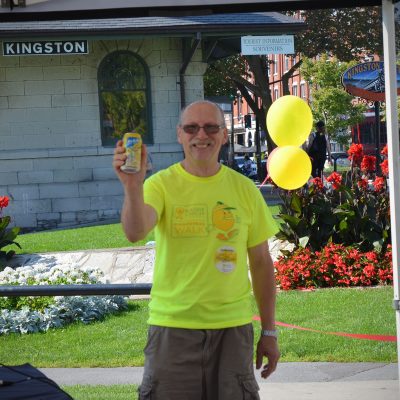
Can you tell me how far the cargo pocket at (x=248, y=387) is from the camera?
3.54 metres

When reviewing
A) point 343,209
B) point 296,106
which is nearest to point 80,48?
point 343,209

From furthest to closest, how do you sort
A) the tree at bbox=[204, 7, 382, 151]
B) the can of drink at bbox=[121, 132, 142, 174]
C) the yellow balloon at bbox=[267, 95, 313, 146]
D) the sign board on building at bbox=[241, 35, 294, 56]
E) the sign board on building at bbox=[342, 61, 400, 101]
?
the tree at bbox=[204, 7, 382, 151], the sign board on building at bbox=[342, 61, 400, 101], the sign board on building at bbox=[241, 35, 294, 56], the yellow balloon at bbox=[267, 95, 313, 146], the can of drink at bbox=[121, 132, 142, 174]

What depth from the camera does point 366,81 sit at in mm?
20969

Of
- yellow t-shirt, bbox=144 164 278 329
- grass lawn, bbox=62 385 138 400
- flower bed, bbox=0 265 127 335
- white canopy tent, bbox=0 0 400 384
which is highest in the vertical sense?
white canopy tent, bbox=0 0 400 384

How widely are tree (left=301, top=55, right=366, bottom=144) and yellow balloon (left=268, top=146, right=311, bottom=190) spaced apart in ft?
151

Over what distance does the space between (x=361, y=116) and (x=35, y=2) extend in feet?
165

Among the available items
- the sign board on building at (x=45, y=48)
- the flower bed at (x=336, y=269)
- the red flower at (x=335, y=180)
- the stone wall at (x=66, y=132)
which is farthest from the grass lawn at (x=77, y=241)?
the sign board on building at (x=45, y=48)

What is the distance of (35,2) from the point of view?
167 inches

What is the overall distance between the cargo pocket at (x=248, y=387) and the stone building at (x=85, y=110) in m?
17.7

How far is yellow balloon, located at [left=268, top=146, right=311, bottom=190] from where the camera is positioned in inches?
296

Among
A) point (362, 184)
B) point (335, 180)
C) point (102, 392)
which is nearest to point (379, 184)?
point (362, 184)

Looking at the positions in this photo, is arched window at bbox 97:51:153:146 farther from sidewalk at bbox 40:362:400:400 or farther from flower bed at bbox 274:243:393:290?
sidewalk at bbox 40:362:400:400

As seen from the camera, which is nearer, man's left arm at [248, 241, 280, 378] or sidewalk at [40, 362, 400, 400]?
man's left arm at [248, 241, 280, 378]

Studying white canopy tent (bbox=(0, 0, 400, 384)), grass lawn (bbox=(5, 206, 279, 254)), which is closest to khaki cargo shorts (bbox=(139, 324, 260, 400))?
white canopy tent (bbox=(0, 0, 400, 384))
